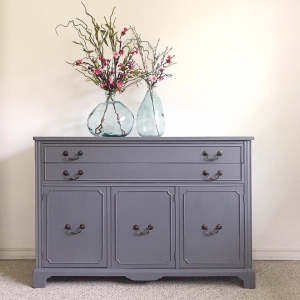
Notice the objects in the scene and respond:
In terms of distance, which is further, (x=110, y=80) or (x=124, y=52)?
(x=124, y=52)

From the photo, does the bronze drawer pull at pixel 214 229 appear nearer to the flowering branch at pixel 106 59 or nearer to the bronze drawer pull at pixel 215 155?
the bronze drawer pull at pixel 215 155

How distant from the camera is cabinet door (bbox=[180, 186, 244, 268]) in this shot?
2.18 m

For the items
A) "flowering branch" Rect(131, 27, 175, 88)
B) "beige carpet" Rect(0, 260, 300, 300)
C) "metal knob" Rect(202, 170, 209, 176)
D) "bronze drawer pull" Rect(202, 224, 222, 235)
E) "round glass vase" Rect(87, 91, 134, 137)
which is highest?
"flowering branch" Rect(131, 27, 175, 88)

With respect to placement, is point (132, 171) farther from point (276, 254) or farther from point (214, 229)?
point (276, 254)

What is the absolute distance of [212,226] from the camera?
2.19m

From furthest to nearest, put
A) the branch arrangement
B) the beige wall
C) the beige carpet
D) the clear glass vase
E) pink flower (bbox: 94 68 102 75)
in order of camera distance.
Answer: the beige wall, the branch arrangement, the clear glass vase, pink flower (bbox: 94 68 102 75), the beige carpet

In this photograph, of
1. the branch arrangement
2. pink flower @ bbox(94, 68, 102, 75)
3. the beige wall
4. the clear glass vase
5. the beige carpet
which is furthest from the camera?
the beige wall

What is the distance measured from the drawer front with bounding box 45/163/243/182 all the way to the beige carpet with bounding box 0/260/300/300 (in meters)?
0.62

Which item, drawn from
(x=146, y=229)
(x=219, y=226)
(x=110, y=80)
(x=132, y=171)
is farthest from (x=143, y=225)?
(x=110, y=80)

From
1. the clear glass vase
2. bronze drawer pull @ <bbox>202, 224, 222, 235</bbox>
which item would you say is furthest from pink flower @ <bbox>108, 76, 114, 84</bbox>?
bronze drawer pull @ <bbox>202, 224, 222, 235</bbox>

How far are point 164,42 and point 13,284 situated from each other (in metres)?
1.81

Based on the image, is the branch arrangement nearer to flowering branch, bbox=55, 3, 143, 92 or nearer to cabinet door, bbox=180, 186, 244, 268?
flowering branch, bbox=55, 3, 143, 92

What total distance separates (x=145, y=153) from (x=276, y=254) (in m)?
1.25

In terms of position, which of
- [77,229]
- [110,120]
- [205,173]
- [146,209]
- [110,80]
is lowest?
[77,229]
